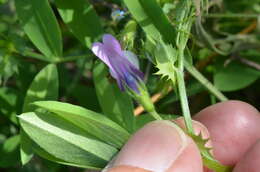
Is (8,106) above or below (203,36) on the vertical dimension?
above

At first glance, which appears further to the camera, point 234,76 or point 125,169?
point 234,76

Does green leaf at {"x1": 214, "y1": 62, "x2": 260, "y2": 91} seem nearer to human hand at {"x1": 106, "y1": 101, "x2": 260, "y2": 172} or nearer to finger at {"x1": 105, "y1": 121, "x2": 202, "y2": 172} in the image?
human hand at {"x1": 106, "y1": 101, "x2": 260, "y2": 172}

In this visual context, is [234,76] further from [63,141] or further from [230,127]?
[63,141]

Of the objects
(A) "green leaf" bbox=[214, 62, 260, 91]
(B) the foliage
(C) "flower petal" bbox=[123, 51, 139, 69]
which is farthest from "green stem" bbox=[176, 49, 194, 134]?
(A) "green leaf" bbox=[214, 62, 260, 91]

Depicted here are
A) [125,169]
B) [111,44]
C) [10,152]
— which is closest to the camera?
[125,169]

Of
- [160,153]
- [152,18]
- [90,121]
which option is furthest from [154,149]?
[152,18]
